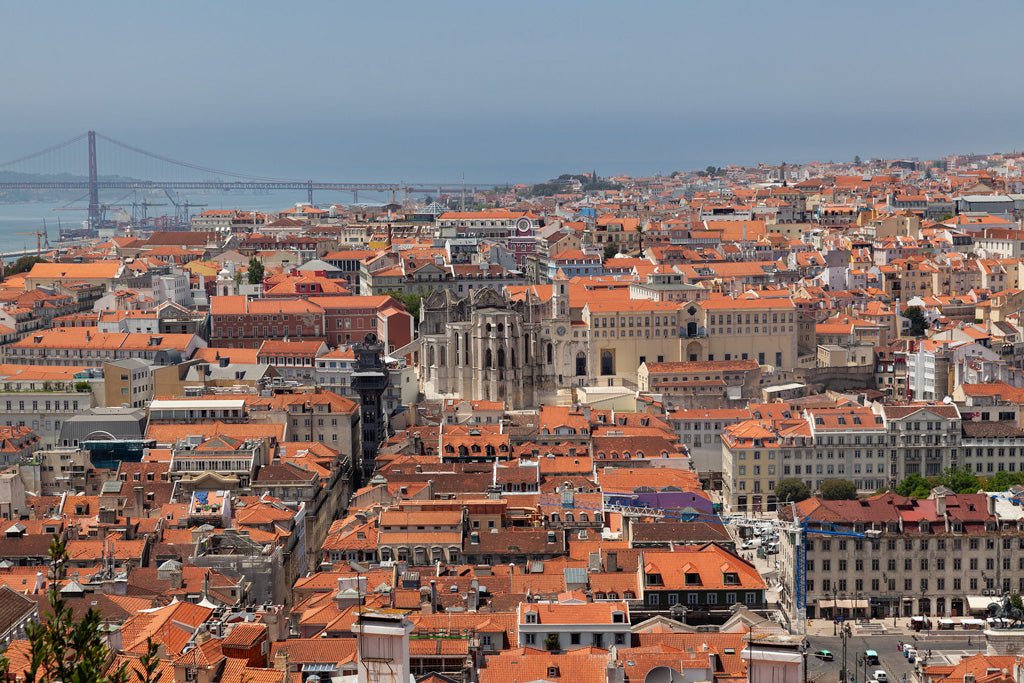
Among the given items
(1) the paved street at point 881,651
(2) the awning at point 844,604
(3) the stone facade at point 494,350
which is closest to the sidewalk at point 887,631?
(1) the paved street at point 881,651

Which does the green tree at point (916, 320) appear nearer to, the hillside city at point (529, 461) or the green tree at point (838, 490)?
the hillside city at point (529, 461)

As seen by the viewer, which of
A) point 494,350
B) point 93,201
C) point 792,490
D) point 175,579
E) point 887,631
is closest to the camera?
point 175,579

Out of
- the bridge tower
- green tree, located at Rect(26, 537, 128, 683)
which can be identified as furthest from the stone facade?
the bridge tower

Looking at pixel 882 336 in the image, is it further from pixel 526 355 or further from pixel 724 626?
pixel 724 626

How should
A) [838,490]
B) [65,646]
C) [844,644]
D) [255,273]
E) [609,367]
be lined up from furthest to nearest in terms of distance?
[255,273] → [609,367] → [838,490] → [844,644] → [65,646]

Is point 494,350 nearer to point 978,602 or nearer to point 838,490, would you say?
point 838,490

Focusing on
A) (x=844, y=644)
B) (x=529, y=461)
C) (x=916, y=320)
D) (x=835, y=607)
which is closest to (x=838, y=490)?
(x=529, y=461)
